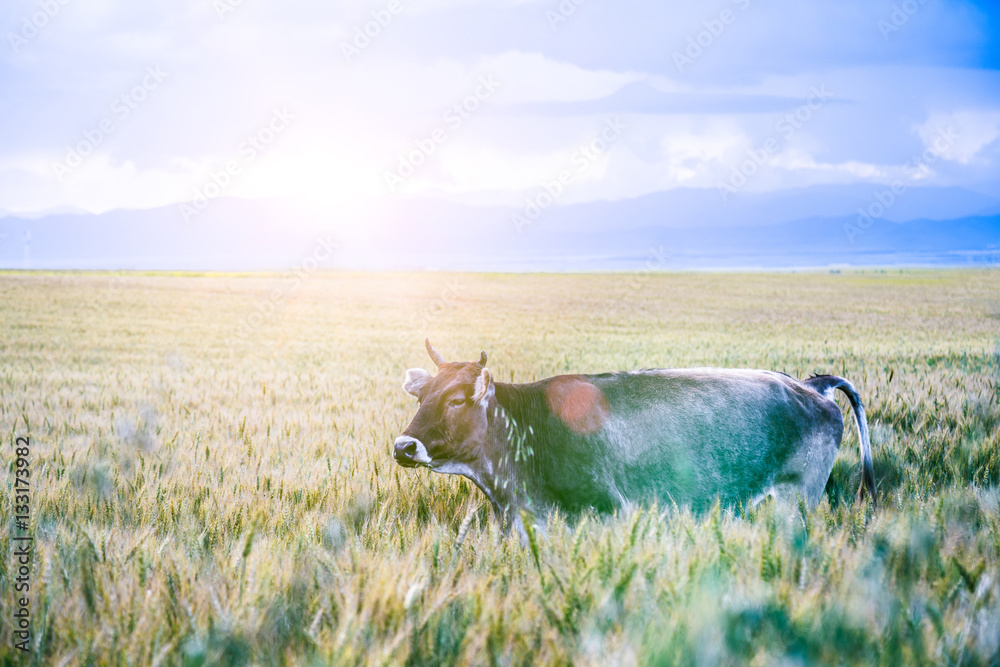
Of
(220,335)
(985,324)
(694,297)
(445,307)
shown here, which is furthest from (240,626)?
(694,297)

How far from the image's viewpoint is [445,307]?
37531 millimetres

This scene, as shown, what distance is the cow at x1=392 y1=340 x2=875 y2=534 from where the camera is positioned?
4500 millimetres

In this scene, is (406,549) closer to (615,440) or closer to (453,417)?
(453,417)

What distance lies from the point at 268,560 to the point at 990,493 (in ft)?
14.7

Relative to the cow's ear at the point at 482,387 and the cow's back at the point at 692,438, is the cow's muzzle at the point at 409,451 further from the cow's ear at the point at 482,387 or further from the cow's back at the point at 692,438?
the cow's back at the point at 692,438

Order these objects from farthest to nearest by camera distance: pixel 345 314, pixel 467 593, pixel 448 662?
pixel 345 314 < pixel 467 593 < pixel 448 662

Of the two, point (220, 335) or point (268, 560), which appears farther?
point (220, 335)

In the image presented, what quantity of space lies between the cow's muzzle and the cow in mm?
134

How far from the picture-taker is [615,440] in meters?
4.62

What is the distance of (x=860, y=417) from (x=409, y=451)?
12.4 ft

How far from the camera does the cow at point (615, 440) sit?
4.50 metres

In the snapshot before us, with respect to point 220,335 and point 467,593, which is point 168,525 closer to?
point 467,593

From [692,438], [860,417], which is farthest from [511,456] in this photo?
[860,417]

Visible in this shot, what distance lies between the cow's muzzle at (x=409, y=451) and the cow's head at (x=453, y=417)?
15 mm
